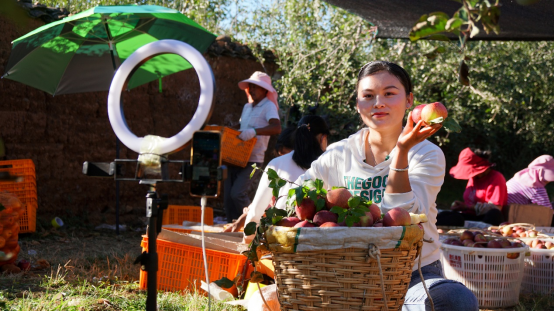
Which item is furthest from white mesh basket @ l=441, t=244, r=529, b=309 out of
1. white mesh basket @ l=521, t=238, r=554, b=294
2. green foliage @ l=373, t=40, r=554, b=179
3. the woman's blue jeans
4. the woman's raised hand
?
green foliage @ l=373, t=40, r=554, b=179

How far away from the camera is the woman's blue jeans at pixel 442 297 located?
184 centimetres

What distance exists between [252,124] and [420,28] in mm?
4302

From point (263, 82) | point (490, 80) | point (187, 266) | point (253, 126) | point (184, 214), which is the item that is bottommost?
point (184, 214)

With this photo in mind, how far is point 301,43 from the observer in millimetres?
7770

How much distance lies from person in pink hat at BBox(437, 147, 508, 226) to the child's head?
3.81 meters

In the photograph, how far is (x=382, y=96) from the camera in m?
2.16

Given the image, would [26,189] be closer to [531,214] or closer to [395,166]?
[395,166]

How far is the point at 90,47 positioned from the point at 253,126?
1.86 meters

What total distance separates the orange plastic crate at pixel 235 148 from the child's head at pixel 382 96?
296 centimetres

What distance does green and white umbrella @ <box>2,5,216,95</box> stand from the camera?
15.8 feet

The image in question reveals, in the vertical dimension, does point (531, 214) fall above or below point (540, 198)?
below

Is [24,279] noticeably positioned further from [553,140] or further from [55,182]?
[553,140]

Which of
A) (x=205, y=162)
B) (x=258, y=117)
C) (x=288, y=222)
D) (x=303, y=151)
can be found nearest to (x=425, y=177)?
(x=288, y=222)

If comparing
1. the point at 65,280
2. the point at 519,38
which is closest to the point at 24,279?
the point at 65,280
